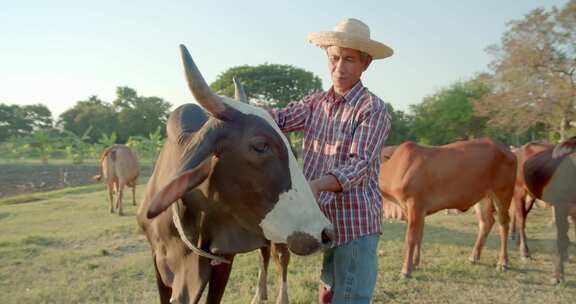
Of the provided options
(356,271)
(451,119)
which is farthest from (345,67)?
(451,119)

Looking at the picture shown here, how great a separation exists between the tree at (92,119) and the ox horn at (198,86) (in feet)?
150

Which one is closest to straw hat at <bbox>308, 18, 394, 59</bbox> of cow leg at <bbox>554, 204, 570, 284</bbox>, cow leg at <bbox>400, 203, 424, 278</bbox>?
cow leg at <bbox>400, 203, 424, 278</bbox>

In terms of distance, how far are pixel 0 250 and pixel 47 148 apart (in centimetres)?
2403

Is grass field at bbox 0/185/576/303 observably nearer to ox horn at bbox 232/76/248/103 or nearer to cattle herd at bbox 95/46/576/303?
cattle herd at bbox 95/46/576/303

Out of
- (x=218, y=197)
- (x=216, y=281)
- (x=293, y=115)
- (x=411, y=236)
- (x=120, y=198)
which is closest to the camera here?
(x=218, y=197)

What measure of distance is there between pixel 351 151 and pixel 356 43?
0.61m

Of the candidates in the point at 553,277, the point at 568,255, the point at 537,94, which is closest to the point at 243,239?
the point at 553,277

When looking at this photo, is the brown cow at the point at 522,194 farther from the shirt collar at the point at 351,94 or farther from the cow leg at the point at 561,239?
the shirt collar at the point at 351,94

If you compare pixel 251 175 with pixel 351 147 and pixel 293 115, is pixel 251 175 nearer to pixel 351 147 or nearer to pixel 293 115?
pixel 351 147

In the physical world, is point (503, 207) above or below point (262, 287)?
above

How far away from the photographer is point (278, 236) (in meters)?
1.95

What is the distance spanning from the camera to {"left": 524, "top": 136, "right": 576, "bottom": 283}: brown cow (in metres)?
5.13

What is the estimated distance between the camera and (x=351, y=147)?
2.35m

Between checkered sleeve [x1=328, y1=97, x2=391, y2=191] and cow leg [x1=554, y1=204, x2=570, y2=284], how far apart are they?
13.5ft
